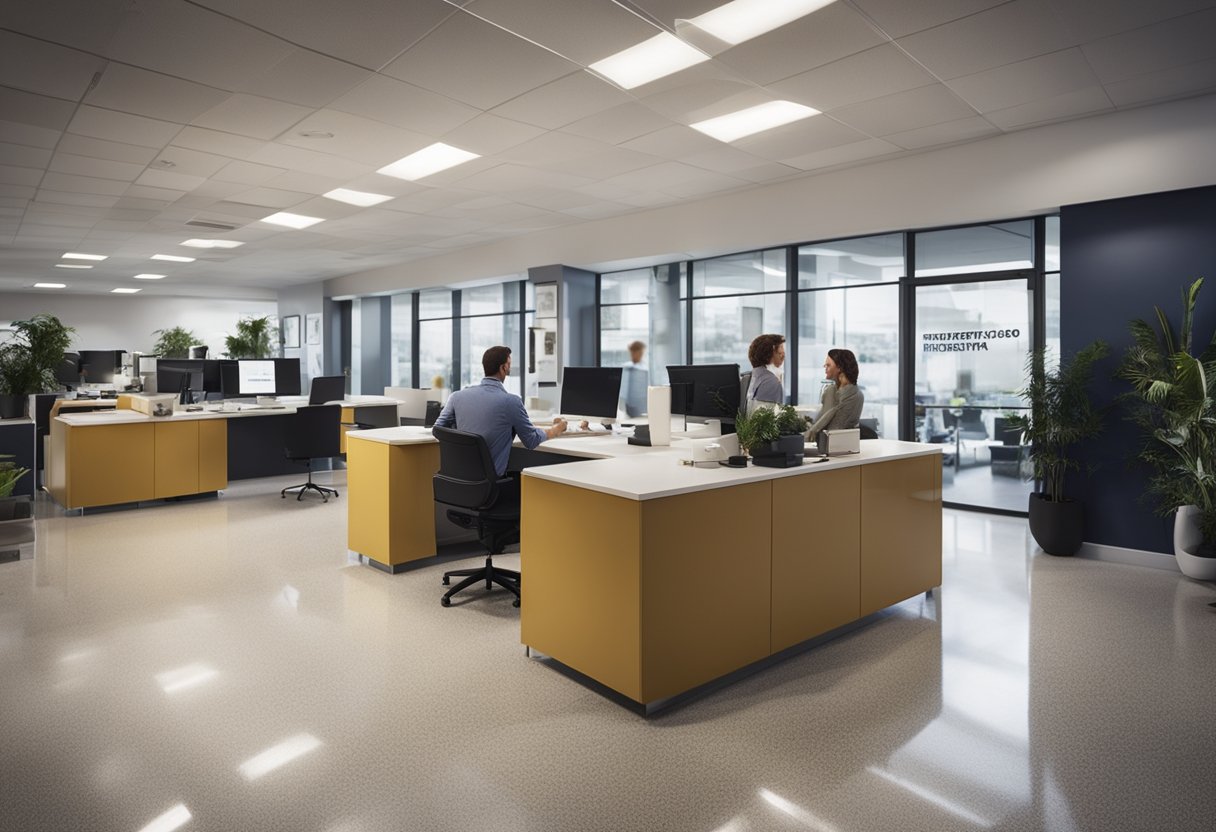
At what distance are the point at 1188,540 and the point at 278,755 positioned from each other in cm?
519

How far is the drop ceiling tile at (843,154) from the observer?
570 centimetres

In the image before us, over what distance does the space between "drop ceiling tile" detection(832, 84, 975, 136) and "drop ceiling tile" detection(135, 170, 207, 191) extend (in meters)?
5.46

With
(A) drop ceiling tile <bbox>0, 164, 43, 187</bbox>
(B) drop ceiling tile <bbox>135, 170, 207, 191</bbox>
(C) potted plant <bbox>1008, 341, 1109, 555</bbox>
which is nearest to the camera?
(C) potted plant <bbox>1008, 341, 1109, 555</bbox>

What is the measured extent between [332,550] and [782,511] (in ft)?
11.2

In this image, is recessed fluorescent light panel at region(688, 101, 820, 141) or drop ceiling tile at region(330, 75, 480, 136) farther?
recessed fluorescent light panel at region(688, 101, 820, 141)

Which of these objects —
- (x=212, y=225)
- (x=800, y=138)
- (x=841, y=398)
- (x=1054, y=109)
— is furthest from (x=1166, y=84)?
(x=212, y=225)

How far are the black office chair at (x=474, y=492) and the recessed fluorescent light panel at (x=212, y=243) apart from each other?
7641 millimetres

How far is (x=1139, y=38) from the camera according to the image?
381cm

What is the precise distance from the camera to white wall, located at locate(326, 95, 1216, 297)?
473 cm

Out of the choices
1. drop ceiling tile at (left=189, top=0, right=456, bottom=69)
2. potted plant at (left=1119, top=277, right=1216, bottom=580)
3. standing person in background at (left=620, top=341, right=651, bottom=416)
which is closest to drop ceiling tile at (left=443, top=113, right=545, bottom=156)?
drop ceiling tile at (left=189, top=0, right=456, bottom=69)

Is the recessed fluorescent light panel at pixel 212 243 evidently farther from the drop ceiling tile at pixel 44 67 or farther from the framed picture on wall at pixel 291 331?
the drop ceiling tile at pixel 44 67

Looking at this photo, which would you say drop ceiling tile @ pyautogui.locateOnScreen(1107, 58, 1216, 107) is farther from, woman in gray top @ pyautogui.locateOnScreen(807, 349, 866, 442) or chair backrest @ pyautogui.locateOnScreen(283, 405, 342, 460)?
chair backrest @ pyautogui.locateOnScreen(283, 405, 342, 460)

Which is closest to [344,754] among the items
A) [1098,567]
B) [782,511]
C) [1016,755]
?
[782,511]

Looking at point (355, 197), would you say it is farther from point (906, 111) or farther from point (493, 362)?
point (906, 111)
